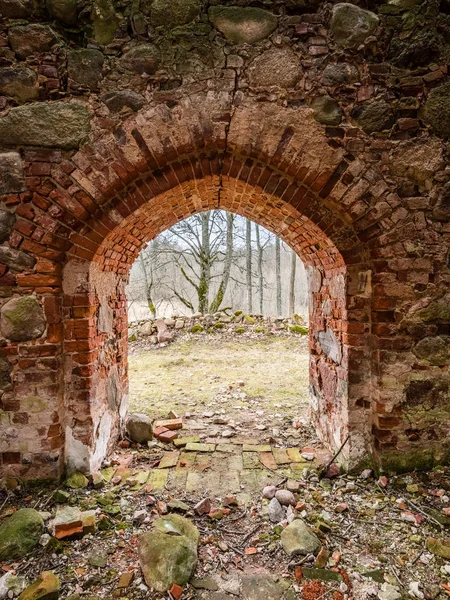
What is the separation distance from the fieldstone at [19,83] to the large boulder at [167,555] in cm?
315

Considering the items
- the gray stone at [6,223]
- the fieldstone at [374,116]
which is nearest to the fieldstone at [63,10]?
the gray stone at [6,223]

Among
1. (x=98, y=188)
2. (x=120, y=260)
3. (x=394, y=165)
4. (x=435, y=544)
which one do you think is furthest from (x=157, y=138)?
(x=435, y=544)

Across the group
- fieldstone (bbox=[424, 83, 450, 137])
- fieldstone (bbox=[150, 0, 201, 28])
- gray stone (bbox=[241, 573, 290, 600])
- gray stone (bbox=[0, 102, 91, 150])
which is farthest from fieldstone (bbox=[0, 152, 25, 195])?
fieldstone (bbox=[424, 83, 450, 137])

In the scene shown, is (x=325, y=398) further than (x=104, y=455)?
Yes

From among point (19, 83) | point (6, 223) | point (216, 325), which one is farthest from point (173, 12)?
point (216, 325)

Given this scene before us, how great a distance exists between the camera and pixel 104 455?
10.0 ft

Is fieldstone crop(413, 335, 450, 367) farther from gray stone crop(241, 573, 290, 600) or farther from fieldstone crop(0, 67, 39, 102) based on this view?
fieldstone crop(0, 67, 39, 102)

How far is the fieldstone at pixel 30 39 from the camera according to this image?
248 centimetres

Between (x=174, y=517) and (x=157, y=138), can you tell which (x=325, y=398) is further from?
(x=157, y=138)

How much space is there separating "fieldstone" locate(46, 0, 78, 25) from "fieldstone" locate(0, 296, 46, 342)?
82.8 inches

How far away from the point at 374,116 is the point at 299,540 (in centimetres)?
300

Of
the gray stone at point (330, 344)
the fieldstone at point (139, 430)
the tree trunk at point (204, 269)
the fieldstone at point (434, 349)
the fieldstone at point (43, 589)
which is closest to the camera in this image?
the fieldstone at point (43, 589)

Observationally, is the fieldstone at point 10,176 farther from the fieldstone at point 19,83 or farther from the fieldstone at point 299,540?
the fieldstone at point 299,540

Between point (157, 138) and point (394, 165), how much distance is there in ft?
5.96
